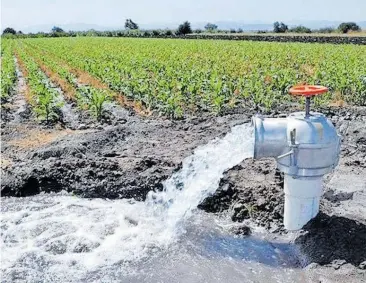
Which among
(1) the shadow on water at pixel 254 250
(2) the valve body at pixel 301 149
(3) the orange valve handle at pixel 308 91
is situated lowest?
(1) the shadow on water at pixel 254 250

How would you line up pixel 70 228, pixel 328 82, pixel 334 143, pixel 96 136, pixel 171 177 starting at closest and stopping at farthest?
1. pixel 334 143
2. pixel 70 228
3. pixel 171 177
4. pixel 96 136
5. pixel 328 82

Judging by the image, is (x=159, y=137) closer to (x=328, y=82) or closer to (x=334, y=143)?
(x=334, y=143)

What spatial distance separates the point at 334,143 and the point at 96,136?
191 inches

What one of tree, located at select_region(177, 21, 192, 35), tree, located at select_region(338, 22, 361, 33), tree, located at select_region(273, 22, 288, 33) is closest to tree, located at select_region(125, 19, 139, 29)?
tree, located at select_region(177, 21, 192, 35)

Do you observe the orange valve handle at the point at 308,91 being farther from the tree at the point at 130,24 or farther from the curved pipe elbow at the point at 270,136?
the tree at the point at 130,24

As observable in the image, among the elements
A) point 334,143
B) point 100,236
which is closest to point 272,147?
point 334,143

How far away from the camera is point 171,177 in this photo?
6.55 m

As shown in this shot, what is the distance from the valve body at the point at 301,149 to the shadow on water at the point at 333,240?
0.25m

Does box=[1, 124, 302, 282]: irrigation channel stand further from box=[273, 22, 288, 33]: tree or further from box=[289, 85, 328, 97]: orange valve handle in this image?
box=[273, 22, 288, 33]: tree

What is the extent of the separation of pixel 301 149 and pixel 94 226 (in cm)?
258

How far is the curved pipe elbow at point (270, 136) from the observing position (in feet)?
14.6

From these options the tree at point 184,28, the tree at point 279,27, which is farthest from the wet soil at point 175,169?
the tree at point 184,28

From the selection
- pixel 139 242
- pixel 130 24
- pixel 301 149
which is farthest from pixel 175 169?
pixel 130 24

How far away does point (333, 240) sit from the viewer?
14.9 feet
